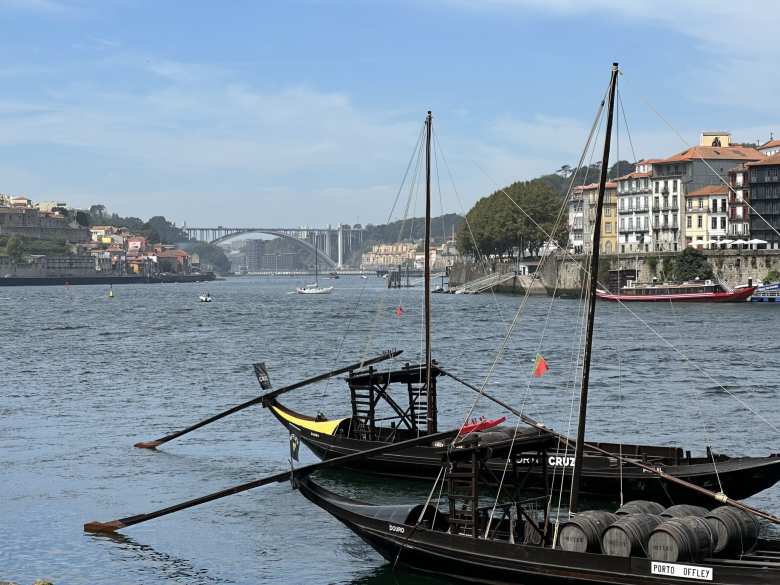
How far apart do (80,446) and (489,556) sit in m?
22.9

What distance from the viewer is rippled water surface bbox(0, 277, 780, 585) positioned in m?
28.4

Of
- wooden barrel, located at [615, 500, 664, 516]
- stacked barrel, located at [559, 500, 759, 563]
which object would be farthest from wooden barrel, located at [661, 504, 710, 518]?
wooden barrel, located at [615, 500, 664, 516]

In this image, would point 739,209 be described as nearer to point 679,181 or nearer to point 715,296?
point 679,181

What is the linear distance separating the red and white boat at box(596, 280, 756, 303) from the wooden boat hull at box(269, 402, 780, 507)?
10404 cm

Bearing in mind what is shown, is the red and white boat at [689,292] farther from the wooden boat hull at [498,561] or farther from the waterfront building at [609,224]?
the wooden boat hull at [498,561]

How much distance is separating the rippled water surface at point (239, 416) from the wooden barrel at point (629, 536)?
4851mm

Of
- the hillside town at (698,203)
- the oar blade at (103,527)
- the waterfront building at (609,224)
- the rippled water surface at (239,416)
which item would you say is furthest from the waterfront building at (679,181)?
the oar blade at (103,527)

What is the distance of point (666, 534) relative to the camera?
2127cm

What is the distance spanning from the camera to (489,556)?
76.1 ft

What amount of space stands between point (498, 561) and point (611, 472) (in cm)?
866

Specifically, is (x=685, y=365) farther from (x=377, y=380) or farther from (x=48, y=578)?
(x=48, y=578)

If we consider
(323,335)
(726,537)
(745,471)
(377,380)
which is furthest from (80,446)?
(323,335)

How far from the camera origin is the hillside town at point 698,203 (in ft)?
506

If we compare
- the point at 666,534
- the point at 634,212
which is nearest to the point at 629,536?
the point at 666,534
